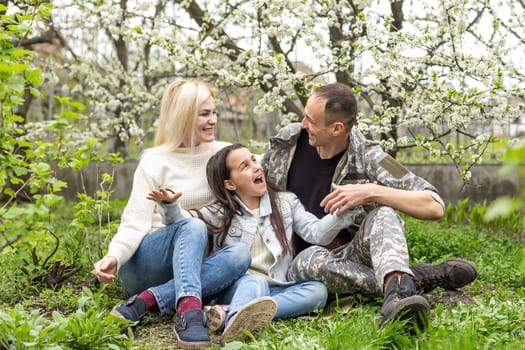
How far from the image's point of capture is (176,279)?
3246 millimetres

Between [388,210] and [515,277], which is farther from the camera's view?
[515,277]

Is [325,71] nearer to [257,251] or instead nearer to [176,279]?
[257,251]

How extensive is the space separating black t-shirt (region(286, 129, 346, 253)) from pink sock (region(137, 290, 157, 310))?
0.84 metres

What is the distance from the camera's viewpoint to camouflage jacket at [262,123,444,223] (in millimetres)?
3643

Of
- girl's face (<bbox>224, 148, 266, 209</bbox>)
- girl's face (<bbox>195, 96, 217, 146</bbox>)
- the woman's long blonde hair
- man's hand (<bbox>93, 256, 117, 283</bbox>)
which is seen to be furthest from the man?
man's hand (<bbox>93, 256, 117, 283</bbox>)

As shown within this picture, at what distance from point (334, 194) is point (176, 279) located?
0.85 m

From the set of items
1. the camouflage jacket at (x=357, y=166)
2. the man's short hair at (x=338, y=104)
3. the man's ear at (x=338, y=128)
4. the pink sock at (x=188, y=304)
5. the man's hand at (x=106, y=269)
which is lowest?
the pink sock at (x=188, y=304)

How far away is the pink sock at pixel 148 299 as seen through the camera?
3.35 metres

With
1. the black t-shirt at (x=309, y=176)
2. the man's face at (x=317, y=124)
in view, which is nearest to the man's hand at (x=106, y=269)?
the black t-shirt at (x=309, y=176)

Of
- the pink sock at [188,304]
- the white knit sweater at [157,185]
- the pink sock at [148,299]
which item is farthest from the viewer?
the white knit sweater at [157,185]

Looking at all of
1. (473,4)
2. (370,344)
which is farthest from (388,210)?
(473,4)

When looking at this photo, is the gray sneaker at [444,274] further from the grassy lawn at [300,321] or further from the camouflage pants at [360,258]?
the camouflage pants at [360,258]

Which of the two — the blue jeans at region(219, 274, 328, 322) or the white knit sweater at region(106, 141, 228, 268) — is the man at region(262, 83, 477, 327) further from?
the white knit sweater at region(106, 141, 228, 268)

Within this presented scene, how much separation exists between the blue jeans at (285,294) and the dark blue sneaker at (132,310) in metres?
0.41
